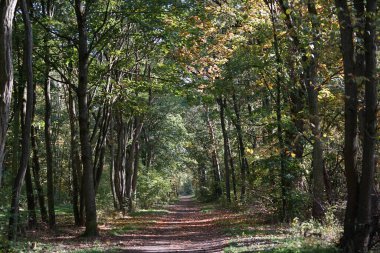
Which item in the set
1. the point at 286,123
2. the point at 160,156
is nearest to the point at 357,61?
the point at 286,123

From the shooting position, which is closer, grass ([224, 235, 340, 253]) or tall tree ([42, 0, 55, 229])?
grass ([224, 235, 340, 253])

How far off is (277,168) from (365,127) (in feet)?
27.8

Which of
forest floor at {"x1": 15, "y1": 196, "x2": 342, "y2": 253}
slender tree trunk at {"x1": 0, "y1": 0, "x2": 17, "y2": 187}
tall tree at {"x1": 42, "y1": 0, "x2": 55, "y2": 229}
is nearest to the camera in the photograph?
slender tree trunk at {"x1": 0, "y1": 0, "x2": 17, "y2": 187}

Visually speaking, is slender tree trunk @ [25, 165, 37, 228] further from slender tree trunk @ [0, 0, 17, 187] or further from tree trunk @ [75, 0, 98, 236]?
slender tree trunk @ [0, 0, 17, 187]

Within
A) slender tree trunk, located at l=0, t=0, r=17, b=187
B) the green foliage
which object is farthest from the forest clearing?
the green foliage

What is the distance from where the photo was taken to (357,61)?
27.0 ft

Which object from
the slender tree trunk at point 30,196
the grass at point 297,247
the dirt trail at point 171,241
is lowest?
the dirt trail at point 171,241

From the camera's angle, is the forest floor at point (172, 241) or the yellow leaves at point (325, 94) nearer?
the forest floor at point (172, 241)

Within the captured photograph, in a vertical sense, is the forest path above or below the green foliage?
below

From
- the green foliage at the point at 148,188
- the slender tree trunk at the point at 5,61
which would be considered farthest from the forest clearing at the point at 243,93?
the green foliage at the point at 148,188

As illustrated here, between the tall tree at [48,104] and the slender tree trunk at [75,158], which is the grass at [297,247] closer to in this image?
the tall tree at [48,104]

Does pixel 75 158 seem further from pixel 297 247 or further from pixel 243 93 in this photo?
pixel 297 247

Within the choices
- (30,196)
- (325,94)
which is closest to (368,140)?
(325,94)

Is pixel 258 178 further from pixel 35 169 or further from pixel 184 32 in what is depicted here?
pixel 35 169
